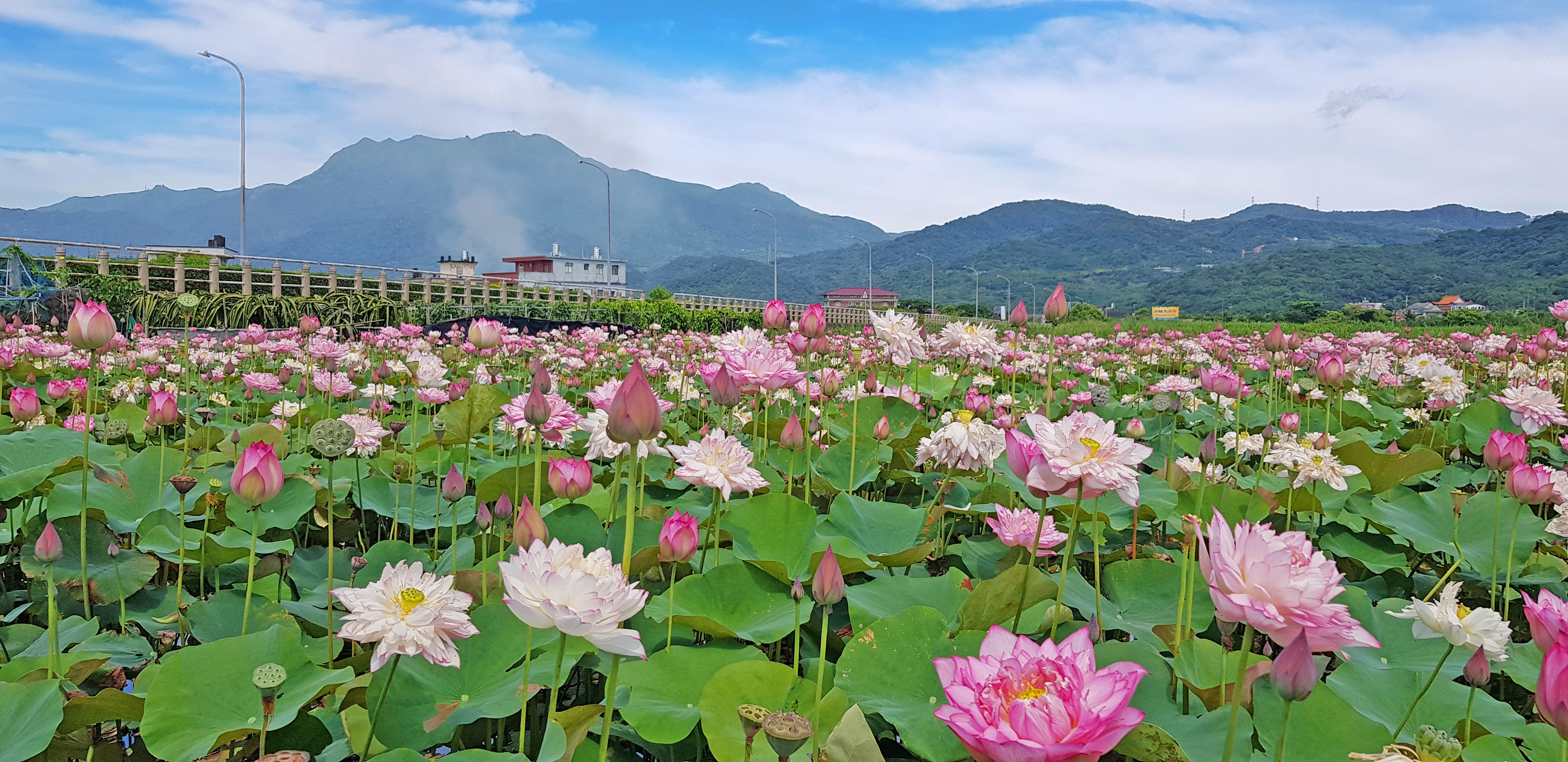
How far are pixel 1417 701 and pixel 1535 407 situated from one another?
5.08ft

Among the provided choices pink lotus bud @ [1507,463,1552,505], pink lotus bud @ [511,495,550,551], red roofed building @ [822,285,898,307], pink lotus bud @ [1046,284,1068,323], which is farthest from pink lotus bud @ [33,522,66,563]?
red roofed building @ [822,285,898,307]

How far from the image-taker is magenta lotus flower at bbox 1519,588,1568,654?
802 millimetres

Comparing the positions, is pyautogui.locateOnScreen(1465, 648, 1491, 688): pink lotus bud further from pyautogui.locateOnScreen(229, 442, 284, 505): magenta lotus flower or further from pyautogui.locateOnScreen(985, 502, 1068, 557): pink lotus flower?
pyautogui.locateOnScreen(229, 442, 284, 505): magenta lotus flower

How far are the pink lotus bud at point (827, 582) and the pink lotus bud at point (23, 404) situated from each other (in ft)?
6.83

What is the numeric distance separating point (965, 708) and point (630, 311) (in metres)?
16.0

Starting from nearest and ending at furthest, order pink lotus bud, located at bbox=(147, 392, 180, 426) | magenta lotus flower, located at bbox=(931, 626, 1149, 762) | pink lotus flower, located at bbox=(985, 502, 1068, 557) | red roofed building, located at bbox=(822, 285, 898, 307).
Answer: magenta lotus flower, located at bbox=(931, 626, 1149, 762) < pink lotus flower, located at bbox=(985, 502, 1068, 557) < pink lotus bud, located at bbox=(147, 392, 180, 426) < red roofed building, located at bbox=(822, 285, 898, 307)

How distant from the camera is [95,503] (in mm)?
1740

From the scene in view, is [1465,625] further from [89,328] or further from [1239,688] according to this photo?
[89,328]

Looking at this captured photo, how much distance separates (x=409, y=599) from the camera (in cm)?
83

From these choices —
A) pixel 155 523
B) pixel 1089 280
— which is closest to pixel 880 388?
pixel 155 523

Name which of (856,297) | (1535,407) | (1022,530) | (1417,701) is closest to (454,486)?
(1022,530)

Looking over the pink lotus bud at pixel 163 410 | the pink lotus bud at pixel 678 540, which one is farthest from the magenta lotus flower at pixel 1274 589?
the pink lotus bud at pixel 163 410

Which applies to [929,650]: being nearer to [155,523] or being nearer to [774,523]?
[774,523]

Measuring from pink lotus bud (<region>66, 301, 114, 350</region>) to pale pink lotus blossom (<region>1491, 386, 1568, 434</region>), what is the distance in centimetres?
313
